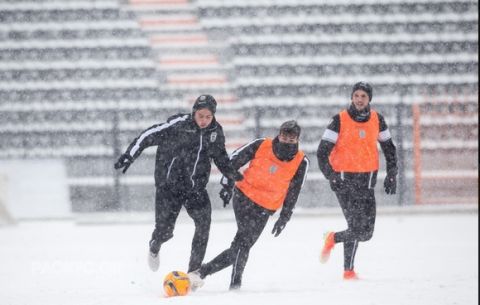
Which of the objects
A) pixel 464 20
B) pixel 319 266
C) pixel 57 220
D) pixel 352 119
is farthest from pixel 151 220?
pixel 464 20

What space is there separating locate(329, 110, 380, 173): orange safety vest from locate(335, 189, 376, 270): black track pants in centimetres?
17

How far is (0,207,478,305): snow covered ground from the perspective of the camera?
533 cm

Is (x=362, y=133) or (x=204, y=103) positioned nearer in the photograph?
(x=204, y=103)

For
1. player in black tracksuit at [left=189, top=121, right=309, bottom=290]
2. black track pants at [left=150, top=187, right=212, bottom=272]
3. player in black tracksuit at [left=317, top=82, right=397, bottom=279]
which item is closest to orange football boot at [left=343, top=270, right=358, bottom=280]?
player in black tracksuit at [left=317, top=82, right=397, bottom=279]

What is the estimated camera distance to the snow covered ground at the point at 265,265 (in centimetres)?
533

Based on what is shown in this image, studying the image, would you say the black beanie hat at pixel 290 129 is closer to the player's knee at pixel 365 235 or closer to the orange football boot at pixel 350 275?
the player's knee at pixel 365 235

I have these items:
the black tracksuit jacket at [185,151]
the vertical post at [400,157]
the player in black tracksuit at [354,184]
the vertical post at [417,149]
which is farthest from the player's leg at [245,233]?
the vertical post at [417,149]

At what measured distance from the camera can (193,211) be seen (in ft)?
19.3

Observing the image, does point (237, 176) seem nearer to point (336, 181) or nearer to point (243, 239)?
point (243, 239)

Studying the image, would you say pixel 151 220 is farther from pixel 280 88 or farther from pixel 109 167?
pixel 280 88

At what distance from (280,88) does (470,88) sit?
Result: 9.59 ft

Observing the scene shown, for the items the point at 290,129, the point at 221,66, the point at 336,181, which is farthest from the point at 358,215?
the point at 221,66

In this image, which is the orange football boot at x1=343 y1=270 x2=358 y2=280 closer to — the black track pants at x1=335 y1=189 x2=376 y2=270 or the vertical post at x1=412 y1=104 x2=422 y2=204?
the black track pants at x1=335 y1=189 x2=376 y2=270

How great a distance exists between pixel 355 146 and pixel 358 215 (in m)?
0.49
